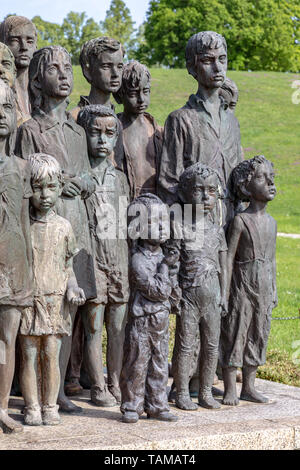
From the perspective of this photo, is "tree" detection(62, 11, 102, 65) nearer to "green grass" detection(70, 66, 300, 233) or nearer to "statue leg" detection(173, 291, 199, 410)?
"green grass" detection(70, 66, 300, 233)

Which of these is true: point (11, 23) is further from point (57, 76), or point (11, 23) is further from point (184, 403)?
point (184, 403)

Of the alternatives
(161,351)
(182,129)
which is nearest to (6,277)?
(161,351)

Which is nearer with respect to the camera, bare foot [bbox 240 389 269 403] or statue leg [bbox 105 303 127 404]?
statue leg [bbox 105 303 127 404]

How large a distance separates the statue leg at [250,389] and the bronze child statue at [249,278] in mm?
11

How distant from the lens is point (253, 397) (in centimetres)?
684

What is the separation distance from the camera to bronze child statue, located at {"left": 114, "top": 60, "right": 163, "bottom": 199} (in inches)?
278

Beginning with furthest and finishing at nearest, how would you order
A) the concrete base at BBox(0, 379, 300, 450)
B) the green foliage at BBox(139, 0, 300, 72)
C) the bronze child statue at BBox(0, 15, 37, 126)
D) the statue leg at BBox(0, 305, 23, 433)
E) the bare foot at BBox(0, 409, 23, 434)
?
the green foliage at BBox(139, 0, 300, 72)
the bronze child statue at BBox(0, 15, 37, 126)
the statue leg at BBox(0, 305, 23, 433)
the bare foot at BBox(0, 409, 23, 434)
the concrete base at BBox(0, 379, 300, 450)

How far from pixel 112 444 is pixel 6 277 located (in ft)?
4.20

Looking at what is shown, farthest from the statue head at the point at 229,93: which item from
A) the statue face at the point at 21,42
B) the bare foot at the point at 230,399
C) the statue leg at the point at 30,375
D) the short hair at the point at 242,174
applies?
the statue leg at the point at 30,375

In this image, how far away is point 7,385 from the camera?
5.61m

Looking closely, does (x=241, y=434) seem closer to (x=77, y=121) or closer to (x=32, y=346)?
(x=32, y=346)

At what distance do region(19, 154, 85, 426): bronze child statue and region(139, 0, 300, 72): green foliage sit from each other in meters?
41.4

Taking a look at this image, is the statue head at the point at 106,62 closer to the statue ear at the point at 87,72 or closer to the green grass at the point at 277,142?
the statue ear at the point at 87,72

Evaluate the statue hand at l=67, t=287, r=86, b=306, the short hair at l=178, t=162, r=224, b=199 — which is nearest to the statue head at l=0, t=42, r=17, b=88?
the short hair at l=178, t=162, r=224, b=199
